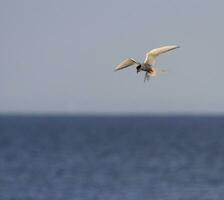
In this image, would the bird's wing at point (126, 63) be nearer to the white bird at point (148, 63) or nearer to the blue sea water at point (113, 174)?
the white bird at point (148, 63)

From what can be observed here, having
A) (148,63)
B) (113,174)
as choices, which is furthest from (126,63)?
(113,174)

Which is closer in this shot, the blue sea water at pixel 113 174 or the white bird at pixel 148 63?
the white bird at pixel 148 63

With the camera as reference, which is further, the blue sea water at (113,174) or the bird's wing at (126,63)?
the blue sea water at (113,174)

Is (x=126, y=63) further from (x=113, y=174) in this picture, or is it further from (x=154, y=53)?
(x=113, y=174)

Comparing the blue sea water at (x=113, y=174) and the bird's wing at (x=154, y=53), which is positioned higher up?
the bird's wing at (x=154, y=53)

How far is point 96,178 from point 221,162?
25058 mm

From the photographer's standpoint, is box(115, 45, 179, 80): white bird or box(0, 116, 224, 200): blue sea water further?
box(0, 116, 224, 200): blue sea water

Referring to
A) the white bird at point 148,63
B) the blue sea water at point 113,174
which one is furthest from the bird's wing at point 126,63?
the blue sea water at point 113,174

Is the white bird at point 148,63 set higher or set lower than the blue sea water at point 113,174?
higher

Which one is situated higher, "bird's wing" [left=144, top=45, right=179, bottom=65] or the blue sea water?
"bird's wing" [left=144, top=45, right=179, bottom=65]

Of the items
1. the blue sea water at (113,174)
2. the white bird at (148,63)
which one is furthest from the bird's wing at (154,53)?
the blue sea water at (113,174)

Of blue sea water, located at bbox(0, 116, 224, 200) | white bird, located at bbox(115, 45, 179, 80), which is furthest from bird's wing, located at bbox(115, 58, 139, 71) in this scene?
blue sea water, located at bbox(0, 116, 224, 200)

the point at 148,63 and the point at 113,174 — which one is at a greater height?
the point at 148,63

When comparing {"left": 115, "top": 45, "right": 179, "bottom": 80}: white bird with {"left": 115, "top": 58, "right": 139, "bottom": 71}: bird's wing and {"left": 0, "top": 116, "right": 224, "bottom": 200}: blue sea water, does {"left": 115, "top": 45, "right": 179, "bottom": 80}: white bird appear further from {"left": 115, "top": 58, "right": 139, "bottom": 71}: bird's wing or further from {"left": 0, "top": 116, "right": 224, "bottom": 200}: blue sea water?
{"left": 0, "top": 116, "right": 224, "bottom": 200}: blue sea water
